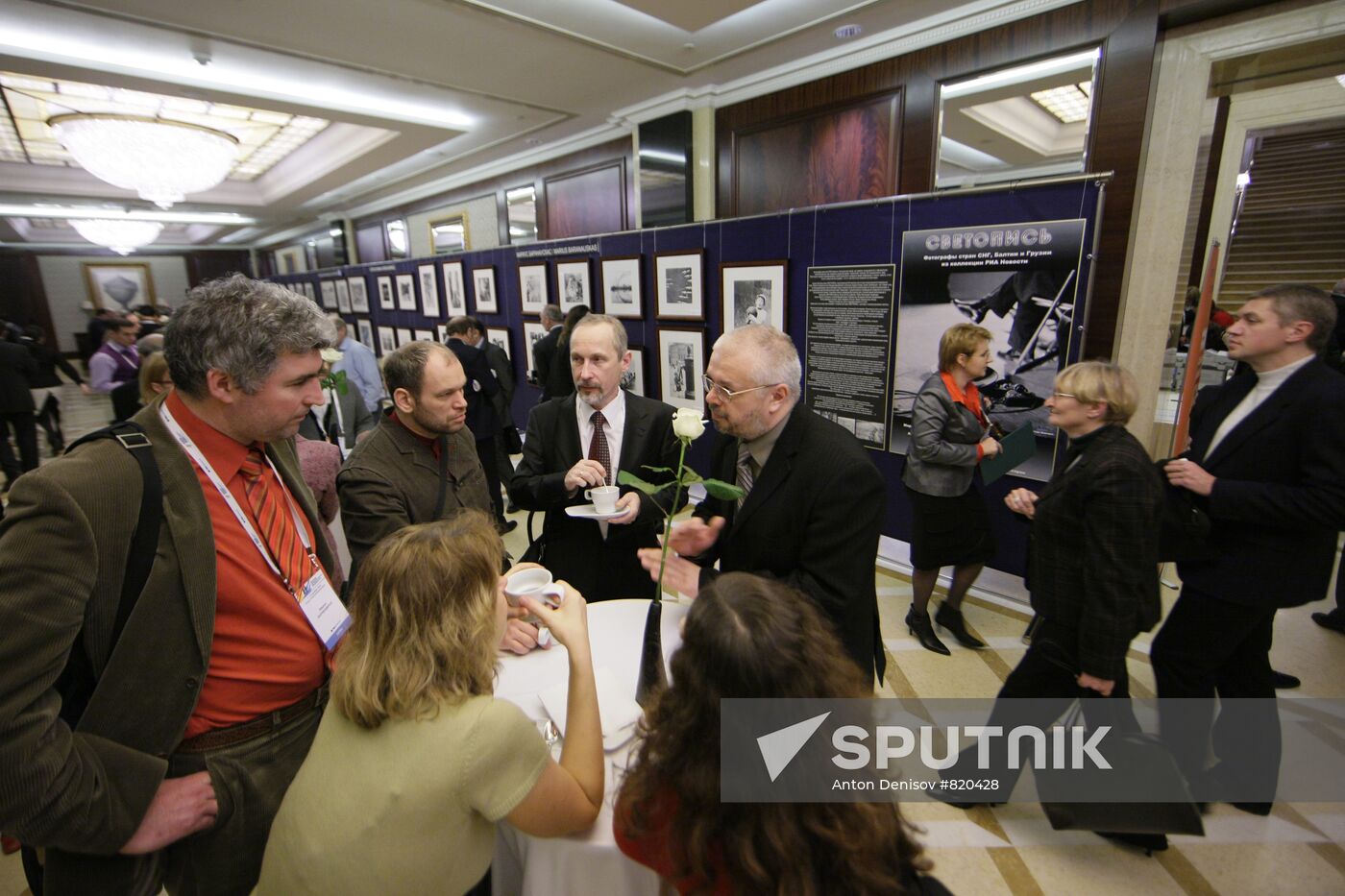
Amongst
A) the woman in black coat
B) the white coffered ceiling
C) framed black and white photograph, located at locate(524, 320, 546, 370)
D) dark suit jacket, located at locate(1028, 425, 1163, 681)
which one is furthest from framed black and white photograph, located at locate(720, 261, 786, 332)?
framed black and white photograph, located at locate(524, 320, 546, 370)

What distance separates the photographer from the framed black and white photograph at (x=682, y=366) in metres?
4.95

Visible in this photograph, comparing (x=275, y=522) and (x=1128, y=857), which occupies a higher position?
(x=275, y=522)

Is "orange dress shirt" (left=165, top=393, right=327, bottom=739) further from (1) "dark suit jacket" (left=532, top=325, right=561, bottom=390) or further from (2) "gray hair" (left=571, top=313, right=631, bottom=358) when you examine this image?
(1) "dark suit jacket" (left=532, top=325, right=561, bottom=390)

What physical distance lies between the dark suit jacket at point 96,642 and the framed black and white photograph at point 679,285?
4072mm

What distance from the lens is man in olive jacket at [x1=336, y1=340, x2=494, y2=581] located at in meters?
1.70

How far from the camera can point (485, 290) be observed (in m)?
7.45

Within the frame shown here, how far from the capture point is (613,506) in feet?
5.83

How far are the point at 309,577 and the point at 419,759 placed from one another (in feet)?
2.00

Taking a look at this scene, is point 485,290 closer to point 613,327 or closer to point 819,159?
point 819,159

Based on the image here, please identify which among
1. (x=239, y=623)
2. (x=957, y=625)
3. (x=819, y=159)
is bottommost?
(x=957, y=625)

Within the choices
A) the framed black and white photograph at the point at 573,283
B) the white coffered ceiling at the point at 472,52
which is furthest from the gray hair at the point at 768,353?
the framed black and white photograph at the point at 573,283

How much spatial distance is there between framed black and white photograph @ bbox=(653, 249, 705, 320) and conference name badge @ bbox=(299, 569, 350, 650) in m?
3.90

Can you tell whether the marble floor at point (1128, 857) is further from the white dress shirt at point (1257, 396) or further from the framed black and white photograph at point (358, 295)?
the framed black and white photograph at point (358, 295)

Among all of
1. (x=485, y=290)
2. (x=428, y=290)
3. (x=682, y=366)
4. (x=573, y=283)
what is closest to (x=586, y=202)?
(x=573, y=283)
